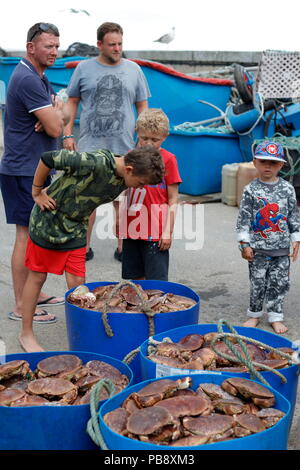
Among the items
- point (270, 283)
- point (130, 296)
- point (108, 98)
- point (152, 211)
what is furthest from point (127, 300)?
point (108, 98)

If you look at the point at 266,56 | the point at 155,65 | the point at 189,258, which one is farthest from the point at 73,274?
the point at 155,65

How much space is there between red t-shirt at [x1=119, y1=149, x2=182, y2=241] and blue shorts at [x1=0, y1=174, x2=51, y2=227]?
58 cm

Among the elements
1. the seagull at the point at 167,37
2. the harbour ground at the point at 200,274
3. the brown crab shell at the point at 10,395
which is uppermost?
the seagull at the point at 167,37

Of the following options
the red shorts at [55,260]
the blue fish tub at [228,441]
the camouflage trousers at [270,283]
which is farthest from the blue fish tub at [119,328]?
the camouflage trousers at [270,283]

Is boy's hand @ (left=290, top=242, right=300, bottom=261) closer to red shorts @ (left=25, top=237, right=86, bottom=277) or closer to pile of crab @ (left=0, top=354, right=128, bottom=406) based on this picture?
red shorts @ (left=25, top=237, right=86, bottom=277)

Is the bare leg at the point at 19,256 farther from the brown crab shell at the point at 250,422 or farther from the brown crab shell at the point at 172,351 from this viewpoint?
the brown crab shell at the point at 250,422

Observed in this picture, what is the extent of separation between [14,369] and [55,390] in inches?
10.5

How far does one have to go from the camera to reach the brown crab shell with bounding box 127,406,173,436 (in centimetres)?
216

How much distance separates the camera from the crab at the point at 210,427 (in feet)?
7.18

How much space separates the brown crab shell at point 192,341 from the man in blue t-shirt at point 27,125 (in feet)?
5.32

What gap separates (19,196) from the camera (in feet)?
13.5

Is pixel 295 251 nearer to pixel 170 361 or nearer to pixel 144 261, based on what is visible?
pixel 144 261

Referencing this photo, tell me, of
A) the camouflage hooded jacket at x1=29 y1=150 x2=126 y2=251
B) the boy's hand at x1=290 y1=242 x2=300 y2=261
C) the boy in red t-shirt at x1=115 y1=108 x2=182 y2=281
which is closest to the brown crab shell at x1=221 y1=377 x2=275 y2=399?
the camouflage hooded jacket at x1=29 y1=150 x2=126 y2=251

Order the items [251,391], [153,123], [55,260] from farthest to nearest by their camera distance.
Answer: [153,123] < [55,260] < [251,391]
